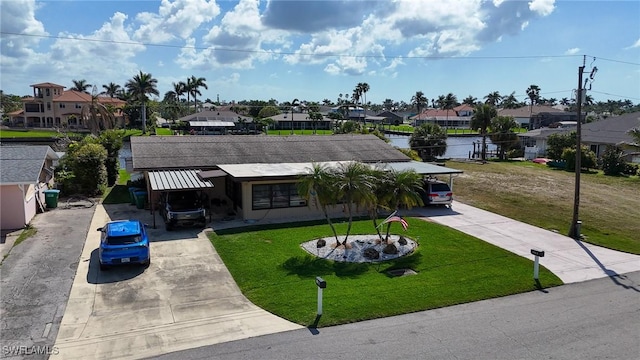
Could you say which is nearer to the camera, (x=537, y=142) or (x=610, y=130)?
(x=610, y=130)

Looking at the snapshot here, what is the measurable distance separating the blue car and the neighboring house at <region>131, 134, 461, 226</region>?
14.2ft

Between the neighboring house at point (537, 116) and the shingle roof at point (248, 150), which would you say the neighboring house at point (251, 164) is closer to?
the shingle roof at point (248, 150)

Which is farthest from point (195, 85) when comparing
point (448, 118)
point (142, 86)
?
point (448, 118)

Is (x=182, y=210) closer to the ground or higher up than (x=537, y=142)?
closer to the ground

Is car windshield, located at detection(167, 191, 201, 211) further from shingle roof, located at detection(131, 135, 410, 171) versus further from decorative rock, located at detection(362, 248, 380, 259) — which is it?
decorative rock, located at detection(362, 248, 380, 259)

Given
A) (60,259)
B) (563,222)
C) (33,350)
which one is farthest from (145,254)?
(563,222)

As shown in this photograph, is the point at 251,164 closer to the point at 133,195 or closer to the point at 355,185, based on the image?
the point at 133,195

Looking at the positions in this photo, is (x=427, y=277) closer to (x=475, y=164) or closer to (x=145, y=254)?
(x=145, y=254)

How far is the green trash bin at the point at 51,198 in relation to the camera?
22.2 metres

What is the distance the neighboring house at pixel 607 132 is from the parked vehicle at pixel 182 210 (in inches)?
1581

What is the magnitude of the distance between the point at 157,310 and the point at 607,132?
49176 millimetres

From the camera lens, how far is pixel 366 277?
13.5m

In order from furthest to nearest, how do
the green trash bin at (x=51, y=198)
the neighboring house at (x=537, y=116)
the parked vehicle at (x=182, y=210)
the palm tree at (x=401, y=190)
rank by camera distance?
1. the neighboring house at (x=537, y=116)
2. the green trash bin at (x=51, y=198)
3. the parked vehicle at (x=182, y=210)
4. the palm tree at (x=401, y=190)

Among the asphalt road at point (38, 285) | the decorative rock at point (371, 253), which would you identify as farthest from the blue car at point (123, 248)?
the decorative rock at point (371, 253)
